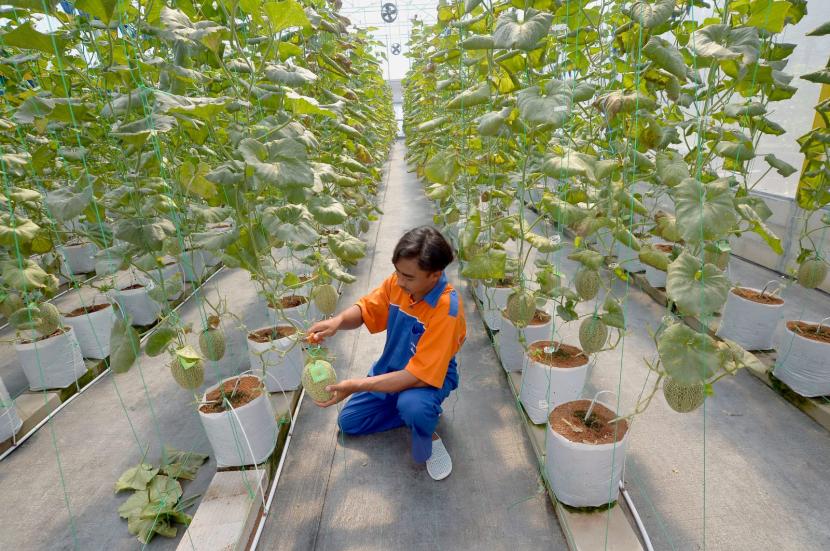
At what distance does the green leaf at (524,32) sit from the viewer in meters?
1.25

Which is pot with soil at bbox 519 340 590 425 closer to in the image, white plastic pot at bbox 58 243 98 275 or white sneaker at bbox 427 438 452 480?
white sneaker at bbox 427 438 452 480

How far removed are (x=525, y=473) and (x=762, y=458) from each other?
3.23 feet

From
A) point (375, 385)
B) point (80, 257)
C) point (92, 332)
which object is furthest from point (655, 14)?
point (80, 257)

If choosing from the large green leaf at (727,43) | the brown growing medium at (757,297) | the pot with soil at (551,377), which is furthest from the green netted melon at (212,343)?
the brown growing medium at (757,297)

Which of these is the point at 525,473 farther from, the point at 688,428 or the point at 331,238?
the point at 331,238

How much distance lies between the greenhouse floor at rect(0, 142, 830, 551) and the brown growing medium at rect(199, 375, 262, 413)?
1.11ft

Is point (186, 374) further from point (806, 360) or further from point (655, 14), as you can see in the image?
point (806, 360)

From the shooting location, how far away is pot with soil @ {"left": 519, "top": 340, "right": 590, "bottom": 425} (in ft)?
6.16

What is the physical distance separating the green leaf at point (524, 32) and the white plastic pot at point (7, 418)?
2551mm

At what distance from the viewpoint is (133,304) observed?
3062mm

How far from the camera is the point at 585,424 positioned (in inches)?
62.4

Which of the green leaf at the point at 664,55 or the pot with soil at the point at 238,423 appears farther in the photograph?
the pot with soil at the point at 238,423

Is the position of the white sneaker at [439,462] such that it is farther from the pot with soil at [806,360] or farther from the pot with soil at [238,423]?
the pot with soil at [806,360]

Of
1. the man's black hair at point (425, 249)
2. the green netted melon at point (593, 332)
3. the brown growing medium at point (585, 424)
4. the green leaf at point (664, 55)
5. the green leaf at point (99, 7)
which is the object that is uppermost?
the green leaf at point (99, 7)
